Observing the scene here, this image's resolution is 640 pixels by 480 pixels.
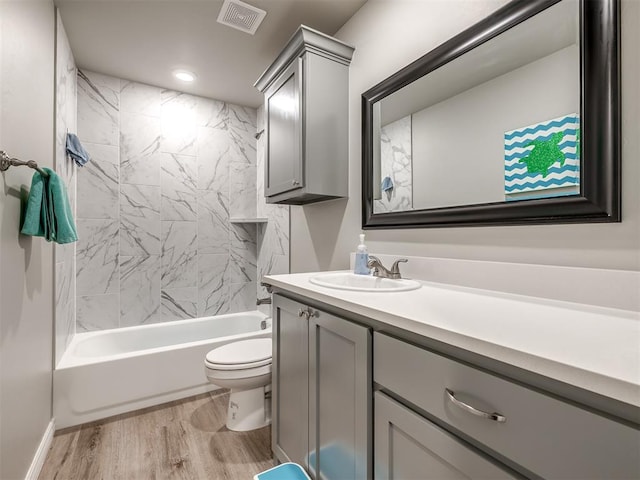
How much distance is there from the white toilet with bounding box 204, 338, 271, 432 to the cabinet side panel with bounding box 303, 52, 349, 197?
3.51 feet

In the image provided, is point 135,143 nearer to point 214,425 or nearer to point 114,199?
point 114,199

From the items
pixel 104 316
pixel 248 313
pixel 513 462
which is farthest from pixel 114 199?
pixel 513 462

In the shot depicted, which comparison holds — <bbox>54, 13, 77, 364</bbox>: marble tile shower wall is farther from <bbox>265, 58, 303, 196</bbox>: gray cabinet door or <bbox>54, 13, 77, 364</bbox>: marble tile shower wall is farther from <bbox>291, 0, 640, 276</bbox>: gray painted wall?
<bbox>291, 0, 640, 276</bbox>: gray painted wall

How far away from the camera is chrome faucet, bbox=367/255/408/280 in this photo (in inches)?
56.4

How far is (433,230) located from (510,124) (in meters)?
0.49

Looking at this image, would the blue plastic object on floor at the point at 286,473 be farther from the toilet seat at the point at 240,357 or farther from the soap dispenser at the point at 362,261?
the soap dispenser at the point at 362,261

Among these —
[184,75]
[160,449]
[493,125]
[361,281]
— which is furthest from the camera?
[184,75]

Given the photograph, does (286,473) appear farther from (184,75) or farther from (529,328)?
(184,75)

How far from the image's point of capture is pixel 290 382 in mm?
1375

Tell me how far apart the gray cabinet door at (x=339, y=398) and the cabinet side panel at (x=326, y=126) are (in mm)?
867

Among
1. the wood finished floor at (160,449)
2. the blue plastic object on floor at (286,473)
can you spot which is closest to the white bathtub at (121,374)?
the wood finished floor at (160,449)

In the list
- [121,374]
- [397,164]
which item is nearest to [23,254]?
[121,374]

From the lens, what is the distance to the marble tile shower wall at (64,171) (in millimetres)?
1923

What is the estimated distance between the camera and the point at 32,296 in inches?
58.9
